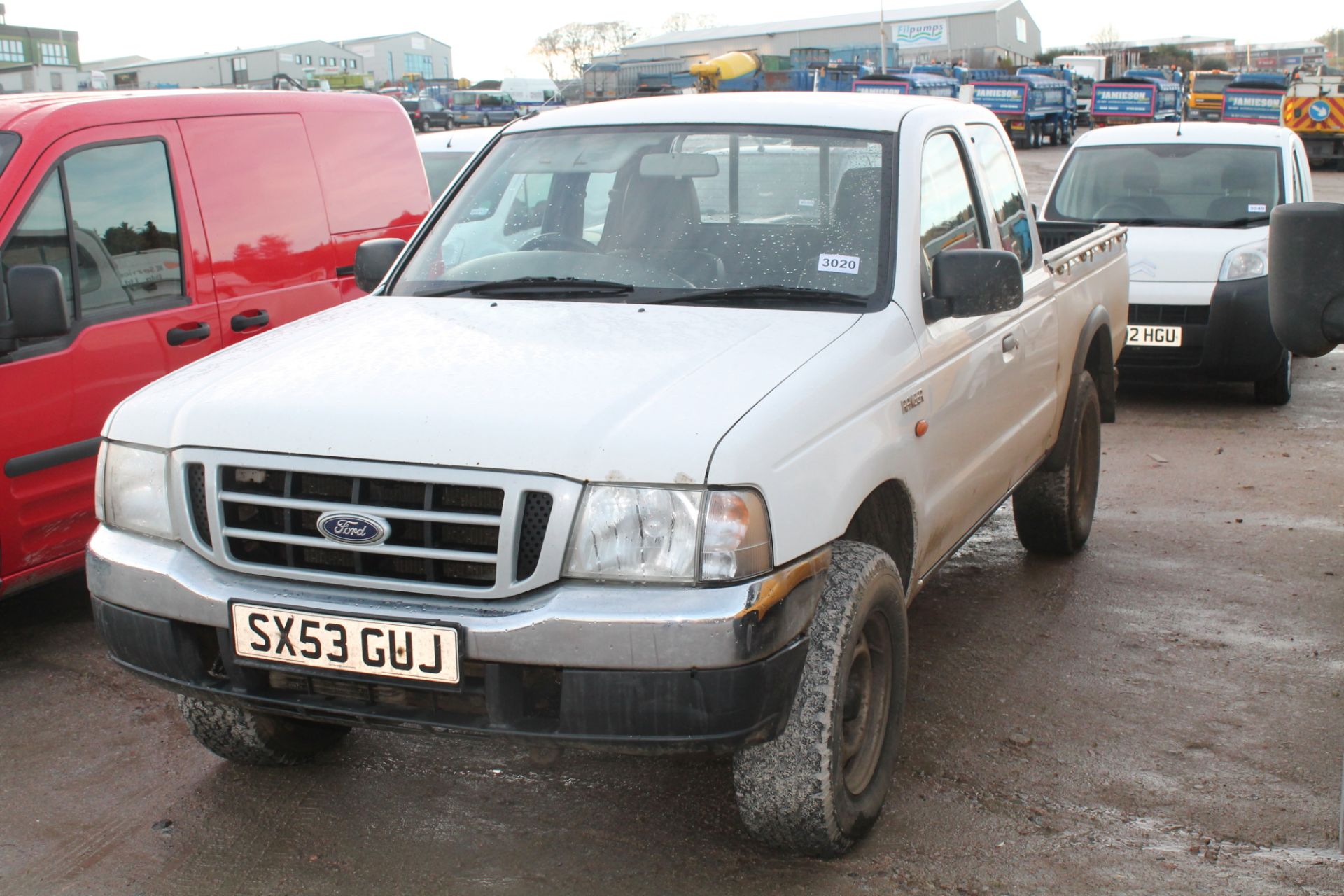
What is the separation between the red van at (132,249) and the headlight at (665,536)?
87.1 inches

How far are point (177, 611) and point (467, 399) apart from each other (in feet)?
2.59

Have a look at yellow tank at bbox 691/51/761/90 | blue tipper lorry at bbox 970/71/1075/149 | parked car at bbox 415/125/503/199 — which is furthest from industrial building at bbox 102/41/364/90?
parked car at bbox 415/125/503/199

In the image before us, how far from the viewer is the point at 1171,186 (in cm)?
934

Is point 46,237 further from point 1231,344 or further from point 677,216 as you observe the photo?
point 1231,344

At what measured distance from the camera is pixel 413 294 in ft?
13.0

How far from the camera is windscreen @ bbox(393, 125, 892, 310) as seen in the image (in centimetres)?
364

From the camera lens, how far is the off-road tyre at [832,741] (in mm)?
2898

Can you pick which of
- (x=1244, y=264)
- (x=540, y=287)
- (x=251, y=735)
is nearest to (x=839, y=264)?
(x=540, y=287)

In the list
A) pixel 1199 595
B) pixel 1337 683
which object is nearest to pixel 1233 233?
pixel 1199 595

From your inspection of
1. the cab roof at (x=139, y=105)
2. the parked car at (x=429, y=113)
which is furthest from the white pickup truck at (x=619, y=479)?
the parked car at (x=429, y=113)

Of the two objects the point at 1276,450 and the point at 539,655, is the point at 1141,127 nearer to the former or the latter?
the point at 1276,450

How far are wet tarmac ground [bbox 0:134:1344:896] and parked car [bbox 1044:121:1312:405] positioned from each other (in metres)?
3.64

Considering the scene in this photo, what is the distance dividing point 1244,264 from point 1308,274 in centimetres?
652

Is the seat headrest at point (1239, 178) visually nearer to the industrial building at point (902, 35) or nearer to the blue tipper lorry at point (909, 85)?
the blue tipper lorry at point (909, 85)
